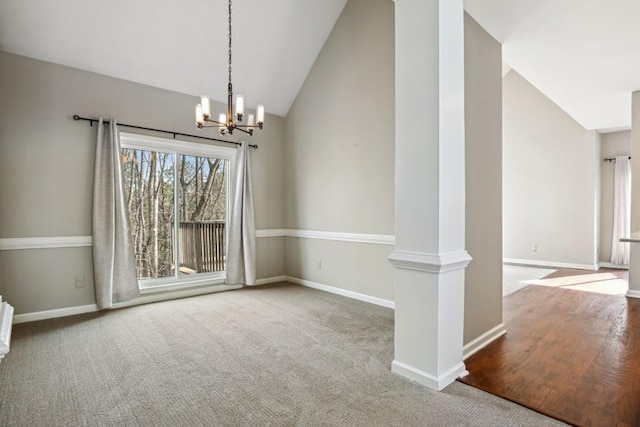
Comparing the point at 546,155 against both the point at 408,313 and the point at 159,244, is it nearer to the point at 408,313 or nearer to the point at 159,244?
the point at 408,313

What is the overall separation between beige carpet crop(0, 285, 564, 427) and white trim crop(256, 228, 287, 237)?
5.56 feet

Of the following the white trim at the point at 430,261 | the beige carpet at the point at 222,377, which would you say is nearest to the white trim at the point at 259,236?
the beige carpet at the point at 222,377

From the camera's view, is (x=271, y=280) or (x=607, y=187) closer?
(x=271, y=280)

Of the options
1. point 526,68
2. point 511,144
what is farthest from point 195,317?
point 511,144

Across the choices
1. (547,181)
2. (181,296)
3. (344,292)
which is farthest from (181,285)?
(547,181)

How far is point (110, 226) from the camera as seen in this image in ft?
12.4

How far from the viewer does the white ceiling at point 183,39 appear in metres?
3.33

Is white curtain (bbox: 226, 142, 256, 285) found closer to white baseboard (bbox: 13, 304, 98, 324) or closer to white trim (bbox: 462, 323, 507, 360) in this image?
white baseboard (bbox: 13, 304, 98, 324)

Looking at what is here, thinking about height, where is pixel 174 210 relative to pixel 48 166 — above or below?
below

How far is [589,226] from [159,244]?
7.23m

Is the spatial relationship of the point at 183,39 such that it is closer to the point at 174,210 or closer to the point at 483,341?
the point at 174,210

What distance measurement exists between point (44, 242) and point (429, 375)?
3.88 meters

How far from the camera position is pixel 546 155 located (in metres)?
6.57

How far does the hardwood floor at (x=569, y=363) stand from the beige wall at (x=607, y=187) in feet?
10.2
